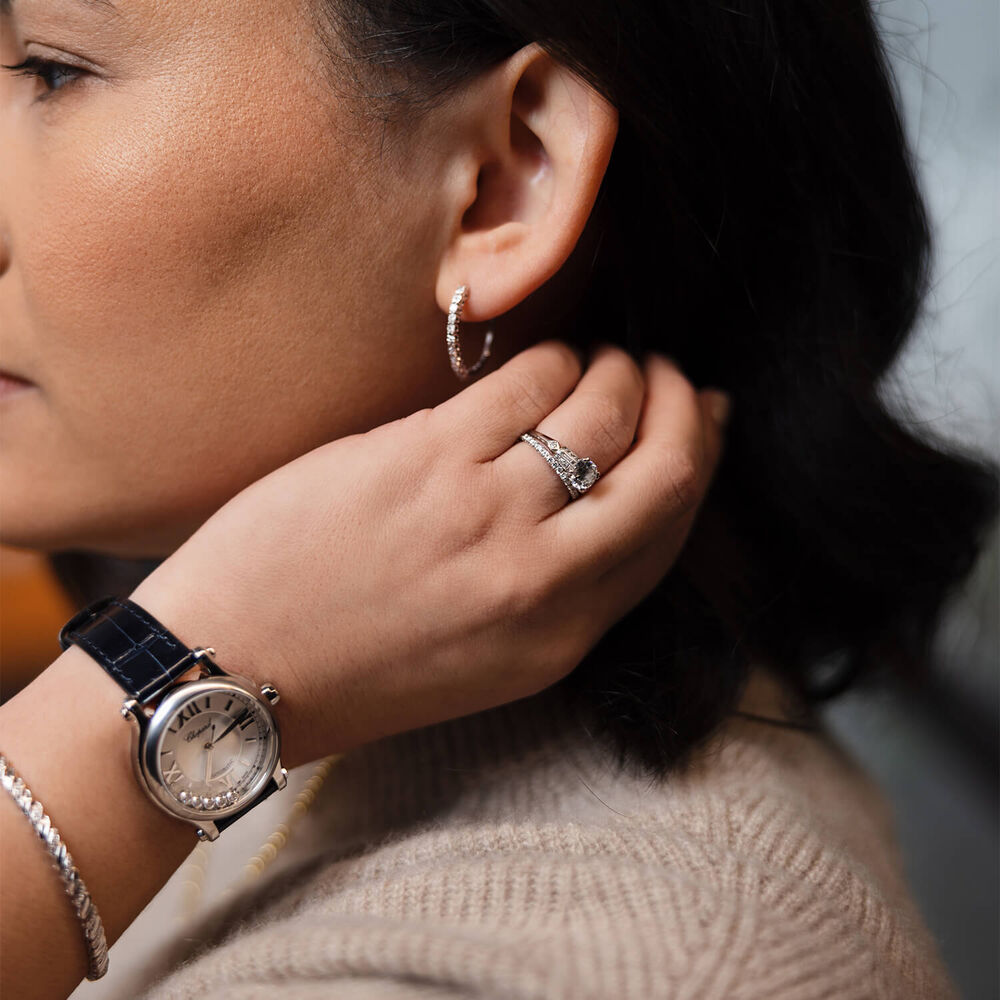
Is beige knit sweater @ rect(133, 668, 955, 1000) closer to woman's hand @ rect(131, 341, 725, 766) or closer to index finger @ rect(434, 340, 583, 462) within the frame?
woman's hand @ rect(131, 341, 725, 766)

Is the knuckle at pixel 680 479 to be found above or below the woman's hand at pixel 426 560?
below

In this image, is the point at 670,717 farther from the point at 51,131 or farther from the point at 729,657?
the point at 51,131

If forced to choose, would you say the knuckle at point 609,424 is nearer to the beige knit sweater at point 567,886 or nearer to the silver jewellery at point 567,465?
the silver jewellery at point 567,465

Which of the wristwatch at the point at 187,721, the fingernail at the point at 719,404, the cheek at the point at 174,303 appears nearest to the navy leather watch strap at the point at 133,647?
the wristwatch at the point at 187,721

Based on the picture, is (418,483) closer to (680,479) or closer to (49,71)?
(680,479)

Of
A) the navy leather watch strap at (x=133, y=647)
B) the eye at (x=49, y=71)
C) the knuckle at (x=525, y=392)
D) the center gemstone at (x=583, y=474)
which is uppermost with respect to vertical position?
the eye at (x=49, y=71)

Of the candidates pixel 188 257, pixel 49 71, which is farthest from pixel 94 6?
pixel 188 257

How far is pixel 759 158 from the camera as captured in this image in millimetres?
1059

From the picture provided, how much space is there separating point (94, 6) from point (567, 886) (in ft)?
2.59

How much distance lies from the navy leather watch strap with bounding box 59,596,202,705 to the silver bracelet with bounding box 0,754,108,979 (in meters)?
0.10

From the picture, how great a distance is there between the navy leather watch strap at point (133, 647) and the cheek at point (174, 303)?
0.61 feet

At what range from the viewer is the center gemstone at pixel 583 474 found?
86 centimetres

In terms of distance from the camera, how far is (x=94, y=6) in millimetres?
798

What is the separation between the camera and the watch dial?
29.3 inches
